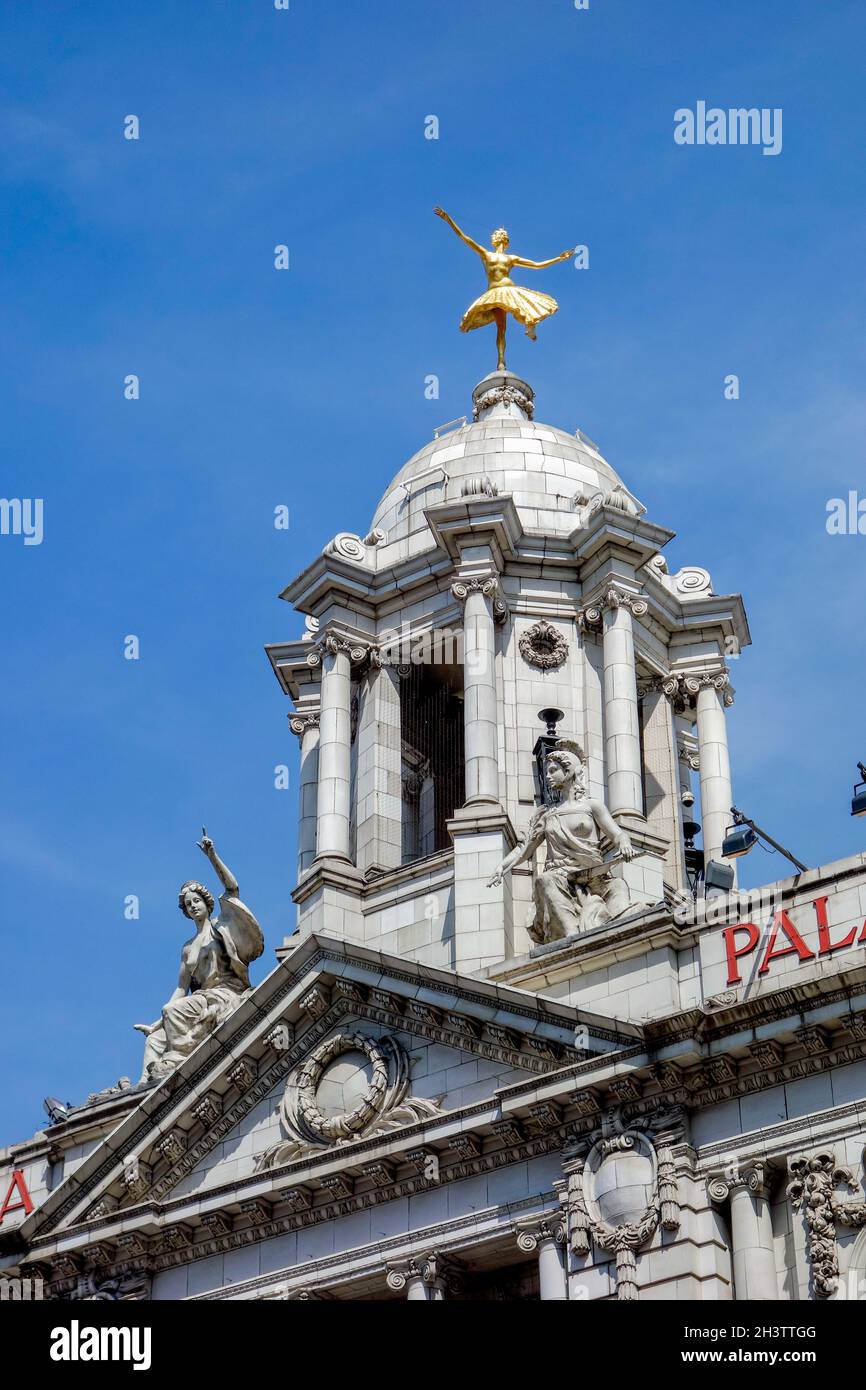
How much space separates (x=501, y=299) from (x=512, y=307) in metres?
0.38

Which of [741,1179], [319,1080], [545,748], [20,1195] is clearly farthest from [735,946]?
[20,1195]

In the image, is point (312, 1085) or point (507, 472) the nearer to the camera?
point (312, 1085)

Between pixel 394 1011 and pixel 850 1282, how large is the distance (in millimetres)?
10063

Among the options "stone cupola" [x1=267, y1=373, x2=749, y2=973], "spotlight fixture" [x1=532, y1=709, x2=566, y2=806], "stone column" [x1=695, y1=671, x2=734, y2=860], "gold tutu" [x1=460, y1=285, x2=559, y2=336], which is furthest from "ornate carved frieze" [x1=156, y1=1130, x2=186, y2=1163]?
"gold tutu" [x1=460, y1=285, x2=559, y2=336]

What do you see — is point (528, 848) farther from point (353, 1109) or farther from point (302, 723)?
point (302, 723)

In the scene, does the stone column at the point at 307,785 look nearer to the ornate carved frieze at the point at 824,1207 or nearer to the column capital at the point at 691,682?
the column capital at the point at 691,682

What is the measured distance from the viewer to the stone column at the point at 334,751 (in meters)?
52.5

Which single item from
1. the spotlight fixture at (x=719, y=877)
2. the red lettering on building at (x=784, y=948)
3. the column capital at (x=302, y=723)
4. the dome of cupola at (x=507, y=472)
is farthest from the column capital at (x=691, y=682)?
the red lettering on building at (x=784, y=948)

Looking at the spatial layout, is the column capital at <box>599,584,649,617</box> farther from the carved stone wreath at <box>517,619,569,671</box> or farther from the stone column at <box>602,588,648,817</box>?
the carved stone wreath at <box>517,619,569,671</box>

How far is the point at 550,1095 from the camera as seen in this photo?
3997cm

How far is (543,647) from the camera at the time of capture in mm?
54312

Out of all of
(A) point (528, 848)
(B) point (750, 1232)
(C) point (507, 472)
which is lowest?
(B) point (750, 1232)

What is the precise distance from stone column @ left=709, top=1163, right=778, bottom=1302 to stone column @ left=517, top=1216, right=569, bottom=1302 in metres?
2.69
